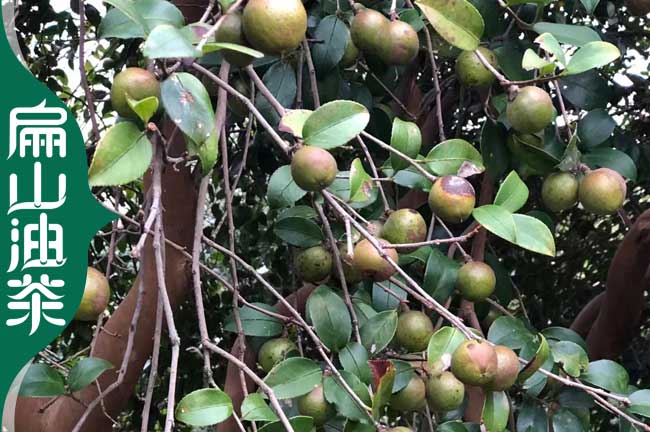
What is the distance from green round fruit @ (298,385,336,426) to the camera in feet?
2.77

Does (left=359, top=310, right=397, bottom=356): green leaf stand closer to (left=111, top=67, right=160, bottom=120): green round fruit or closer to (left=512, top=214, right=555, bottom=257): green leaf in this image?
(left=512, top=214, right=555, bottom=257): green leaf

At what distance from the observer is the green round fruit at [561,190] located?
0.98 m

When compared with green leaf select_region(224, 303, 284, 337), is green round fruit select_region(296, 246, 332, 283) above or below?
above

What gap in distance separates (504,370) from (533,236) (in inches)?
5.8

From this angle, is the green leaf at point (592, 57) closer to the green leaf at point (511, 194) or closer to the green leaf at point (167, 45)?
the green leaf at point (511, 194)

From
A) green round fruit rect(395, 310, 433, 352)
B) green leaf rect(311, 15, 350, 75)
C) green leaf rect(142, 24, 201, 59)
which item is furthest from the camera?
green leaf rect(311, 15, 350, 75)

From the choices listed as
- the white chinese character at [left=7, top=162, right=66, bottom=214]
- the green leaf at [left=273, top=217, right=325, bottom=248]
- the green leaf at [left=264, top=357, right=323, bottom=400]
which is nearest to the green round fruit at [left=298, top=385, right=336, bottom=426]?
the green leaf at [left=264, top=357, right=323, bottom=400]

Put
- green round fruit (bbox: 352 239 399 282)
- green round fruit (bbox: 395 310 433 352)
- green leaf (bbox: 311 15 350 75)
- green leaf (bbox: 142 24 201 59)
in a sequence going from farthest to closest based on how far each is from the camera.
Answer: green leaf (bbox: 311 15 350 75) < green round fruit (bbox: 395 310 433 352) < green round fruit (bbox: 352 239 399 282) < green leaf (bbox: 142 24 201 59)

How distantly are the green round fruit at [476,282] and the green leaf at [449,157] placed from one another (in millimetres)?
134

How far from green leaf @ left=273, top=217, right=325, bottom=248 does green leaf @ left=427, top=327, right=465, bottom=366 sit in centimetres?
25

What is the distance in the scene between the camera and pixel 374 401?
77 cm

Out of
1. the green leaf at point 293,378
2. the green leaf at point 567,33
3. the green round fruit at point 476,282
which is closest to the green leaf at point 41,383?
the green leaf at point 293,378

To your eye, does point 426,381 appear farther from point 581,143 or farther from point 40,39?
point 40,39

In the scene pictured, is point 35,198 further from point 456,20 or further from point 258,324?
point 456,20
